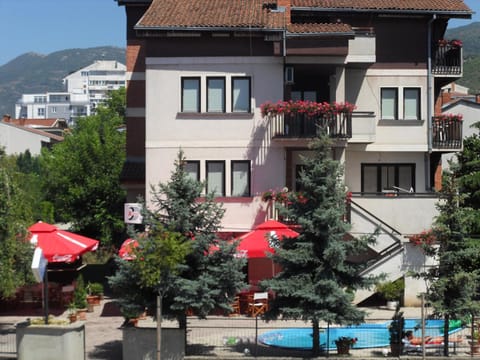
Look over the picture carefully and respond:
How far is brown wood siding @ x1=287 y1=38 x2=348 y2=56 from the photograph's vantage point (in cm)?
2803

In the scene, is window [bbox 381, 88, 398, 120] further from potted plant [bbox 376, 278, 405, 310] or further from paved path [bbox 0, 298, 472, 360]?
paved path [bbox 0, 298, 472, 360]

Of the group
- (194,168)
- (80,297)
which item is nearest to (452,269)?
(194,168)

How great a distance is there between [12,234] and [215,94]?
31.2 feet

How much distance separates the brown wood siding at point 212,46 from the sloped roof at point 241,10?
573 millimetres

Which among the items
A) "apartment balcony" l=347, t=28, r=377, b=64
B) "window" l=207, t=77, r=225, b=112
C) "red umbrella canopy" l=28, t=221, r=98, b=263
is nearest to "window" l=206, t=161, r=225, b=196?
"window" l=207, t=77, r=225, b=112

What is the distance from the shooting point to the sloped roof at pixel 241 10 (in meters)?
28.4

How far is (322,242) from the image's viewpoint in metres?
21.0

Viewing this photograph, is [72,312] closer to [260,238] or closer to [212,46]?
[260,238]

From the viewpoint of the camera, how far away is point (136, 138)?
33562 mm

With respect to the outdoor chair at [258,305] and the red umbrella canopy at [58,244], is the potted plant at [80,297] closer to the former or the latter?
the red umbrella canopy at [58,244]

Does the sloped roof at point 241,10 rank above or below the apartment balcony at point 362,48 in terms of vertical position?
above

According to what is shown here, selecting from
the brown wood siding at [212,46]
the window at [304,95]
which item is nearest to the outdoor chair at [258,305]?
the brown wood siding at [212,46]

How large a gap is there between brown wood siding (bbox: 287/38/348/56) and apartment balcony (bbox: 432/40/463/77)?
4.81 m

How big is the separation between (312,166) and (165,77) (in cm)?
956
